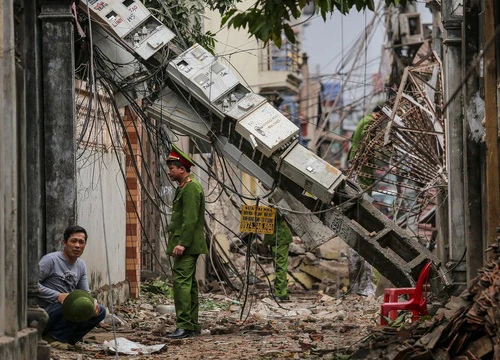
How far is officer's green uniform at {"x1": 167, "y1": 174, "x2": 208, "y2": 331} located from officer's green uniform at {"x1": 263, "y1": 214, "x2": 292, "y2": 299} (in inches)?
229

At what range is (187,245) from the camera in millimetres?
13461

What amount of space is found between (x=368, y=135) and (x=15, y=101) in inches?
325

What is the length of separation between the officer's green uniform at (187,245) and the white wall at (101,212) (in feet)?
3.11

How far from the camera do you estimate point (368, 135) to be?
16969 millimetres

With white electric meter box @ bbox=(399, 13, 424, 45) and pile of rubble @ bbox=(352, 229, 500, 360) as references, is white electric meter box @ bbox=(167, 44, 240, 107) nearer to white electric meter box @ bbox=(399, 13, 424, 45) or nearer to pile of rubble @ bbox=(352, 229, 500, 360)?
pile of rubble @ bbox=(352, 229, 500, 360)

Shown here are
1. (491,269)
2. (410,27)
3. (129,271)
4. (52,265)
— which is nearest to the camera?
(491,269)

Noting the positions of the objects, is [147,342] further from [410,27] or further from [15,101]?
[410,27]

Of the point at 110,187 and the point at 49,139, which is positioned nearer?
the point at 49,139

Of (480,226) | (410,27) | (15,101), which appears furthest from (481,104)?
(410,27)

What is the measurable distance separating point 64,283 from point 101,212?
15.3 feet

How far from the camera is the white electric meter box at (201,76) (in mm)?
13930

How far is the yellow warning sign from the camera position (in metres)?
15.4

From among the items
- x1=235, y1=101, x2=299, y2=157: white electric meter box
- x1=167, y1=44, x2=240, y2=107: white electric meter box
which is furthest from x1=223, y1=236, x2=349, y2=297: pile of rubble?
x1=167, y1=44, x2=240, y2=107: white electric meter box

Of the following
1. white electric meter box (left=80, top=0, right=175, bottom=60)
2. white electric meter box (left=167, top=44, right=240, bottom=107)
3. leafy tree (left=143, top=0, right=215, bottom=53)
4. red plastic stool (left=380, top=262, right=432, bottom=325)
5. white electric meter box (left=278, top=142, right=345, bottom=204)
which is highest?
leafy tree (left=143, top=0, right=215, bottom=53)
